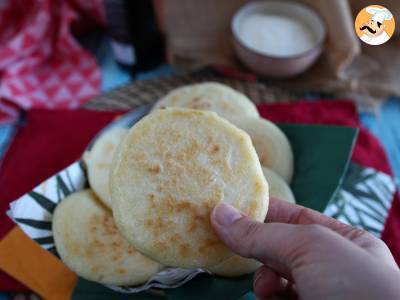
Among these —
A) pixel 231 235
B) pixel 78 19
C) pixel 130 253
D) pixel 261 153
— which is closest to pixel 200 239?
pixel 231 235

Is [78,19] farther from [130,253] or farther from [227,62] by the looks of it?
[130,253]

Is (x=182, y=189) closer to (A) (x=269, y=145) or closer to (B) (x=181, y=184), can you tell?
(B) (x=181, y=184)

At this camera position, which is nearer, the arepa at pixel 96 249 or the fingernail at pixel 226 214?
the fingernail at pixel 226 214

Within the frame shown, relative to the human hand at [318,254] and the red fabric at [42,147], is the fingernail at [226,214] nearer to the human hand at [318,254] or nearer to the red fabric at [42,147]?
the human hand at [318,254]

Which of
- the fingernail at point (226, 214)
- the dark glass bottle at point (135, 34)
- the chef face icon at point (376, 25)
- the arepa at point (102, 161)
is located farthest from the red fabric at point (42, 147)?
the chef face icon at point (376, 25)

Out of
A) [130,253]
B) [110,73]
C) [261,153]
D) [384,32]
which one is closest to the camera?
[384,32]

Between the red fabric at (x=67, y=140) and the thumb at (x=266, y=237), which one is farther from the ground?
the thumb at (x=266, y=237)

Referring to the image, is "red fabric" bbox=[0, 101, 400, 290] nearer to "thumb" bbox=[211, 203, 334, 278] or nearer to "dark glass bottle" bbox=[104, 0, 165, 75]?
"dark glass bottle" bbox=[104, 0, 165, 75]
